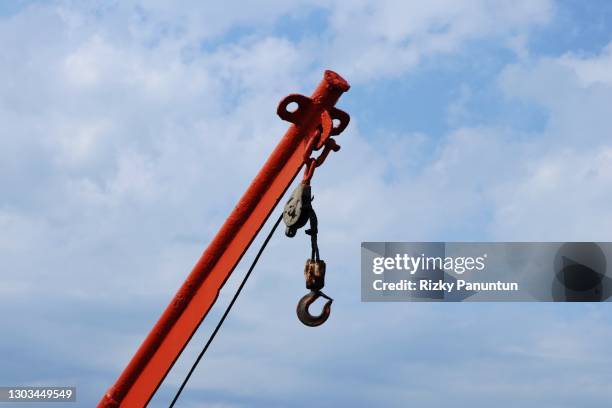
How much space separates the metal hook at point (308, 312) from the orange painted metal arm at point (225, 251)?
742 millimetres

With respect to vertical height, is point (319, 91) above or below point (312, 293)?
above

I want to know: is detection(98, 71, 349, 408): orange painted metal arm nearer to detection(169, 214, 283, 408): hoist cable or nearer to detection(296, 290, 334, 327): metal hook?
detection(169, 214, 283, 408): hoist cable

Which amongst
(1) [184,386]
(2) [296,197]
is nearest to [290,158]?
(2) [296,197]

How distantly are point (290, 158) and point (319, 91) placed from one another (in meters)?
0.59

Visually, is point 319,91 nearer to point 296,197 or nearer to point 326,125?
point 326,125

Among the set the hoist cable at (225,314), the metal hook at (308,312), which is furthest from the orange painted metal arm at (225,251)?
the metal hook at (308,312)

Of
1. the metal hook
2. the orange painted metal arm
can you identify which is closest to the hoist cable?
the orange painted metal arm

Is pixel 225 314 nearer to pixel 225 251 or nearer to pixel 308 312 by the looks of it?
pixel 225 251

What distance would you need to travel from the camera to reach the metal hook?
21.1 feet

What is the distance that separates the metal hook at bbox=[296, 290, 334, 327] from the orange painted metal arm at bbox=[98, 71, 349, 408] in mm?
742

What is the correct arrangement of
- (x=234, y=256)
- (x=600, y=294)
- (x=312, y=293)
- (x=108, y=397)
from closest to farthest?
(x=312, y=293), (x=234, y=256), (x=108, y=397), (x=600, y=294)

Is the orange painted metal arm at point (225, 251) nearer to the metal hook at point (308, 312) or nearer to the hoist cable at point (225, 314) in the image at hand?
the hoist cable at point (225, 314)

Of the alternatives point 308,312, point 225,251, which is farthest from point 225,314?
point 308,312

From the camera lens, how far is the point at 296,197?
259 inches
